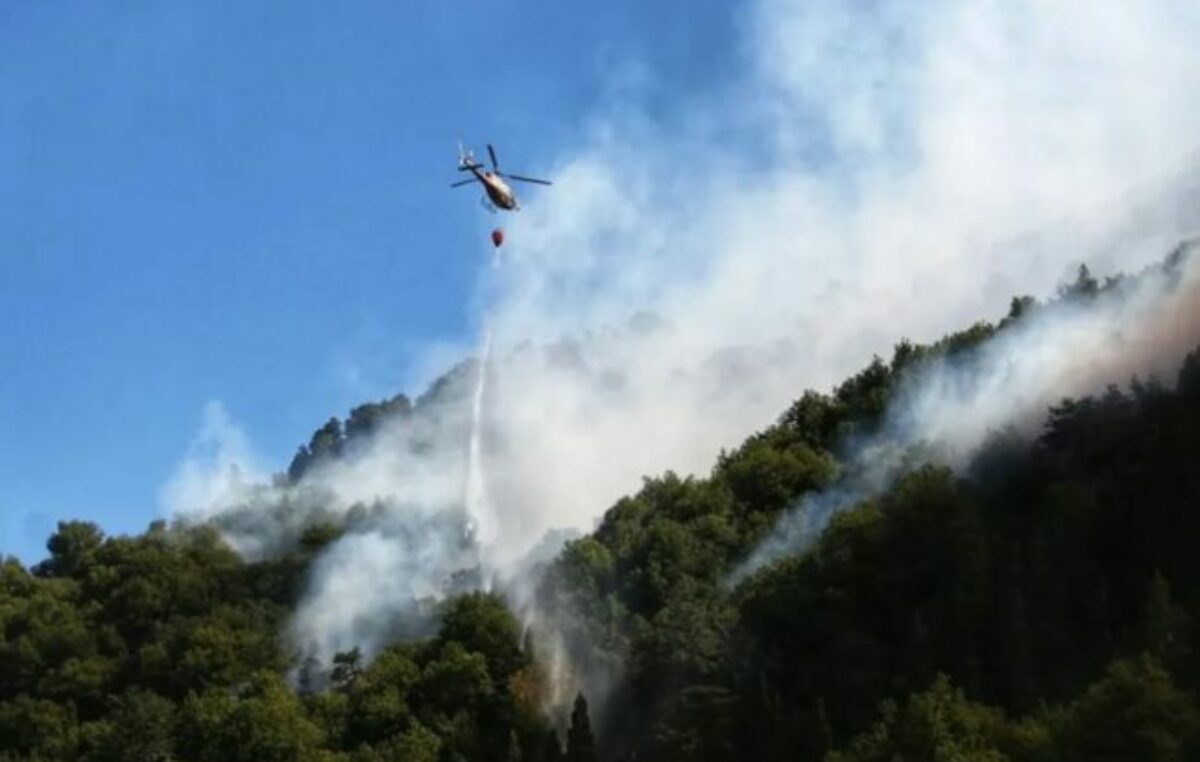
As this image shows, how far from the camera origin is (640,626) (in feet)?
326

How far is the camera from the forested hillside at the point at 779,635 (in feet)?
238

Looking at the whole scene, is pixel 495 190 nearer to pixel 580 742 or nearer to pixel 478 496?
pixel 580 742

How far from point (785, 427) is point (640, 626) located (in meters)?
28.8

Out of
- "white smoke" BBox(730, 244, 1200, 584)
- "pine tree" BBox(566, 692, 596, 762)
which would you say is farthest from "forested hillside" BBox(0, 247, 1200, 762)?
Result: "white smoke" BBox(730, 244, 1200, 584)

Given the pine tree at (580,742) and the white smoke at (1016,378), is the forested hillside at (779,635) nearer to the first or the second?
the pine tree at (580,742)

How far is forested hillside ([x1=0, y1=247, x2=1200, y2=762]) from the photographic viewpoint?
72.6m

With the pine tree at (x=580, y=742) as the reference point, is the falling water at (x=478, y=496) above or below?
above

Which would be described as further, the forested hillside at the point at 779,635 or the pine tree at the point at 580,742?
the pine tree at the point at 580,742

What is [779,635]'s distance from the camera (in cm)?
8669

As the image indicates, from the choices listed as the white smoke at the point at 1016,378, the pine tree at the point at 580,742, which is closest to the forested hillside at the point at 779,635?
the pine tree at the point at 580,742

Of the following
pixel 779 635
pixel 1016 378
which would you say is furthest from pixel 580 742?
pixel 1016 378

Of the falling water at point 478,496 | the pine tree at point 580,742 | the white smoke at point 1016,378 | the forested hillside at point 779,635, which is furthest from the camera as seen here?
the falling water at point 478,496

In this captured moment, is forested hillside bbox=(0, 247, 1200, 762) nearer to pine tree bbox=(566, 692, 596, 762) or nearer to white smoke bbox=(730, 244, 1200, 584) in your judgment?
pine tree bbox=(566, 692, 596, 762)

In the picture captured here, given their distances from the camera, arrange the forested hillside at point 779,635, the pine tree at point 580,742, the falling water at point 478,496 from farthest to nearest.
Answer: the falling water at point 478,496 → the pine tree at point 580,742 → the forested hillside at point 779,635
